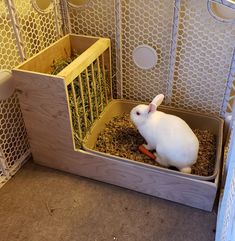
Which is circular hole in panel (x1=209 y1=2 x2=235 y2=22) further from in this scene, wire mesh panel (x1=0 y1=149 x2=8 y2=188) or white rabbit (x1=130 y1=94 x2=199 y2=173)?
wire mesh panel (x1=0 y1=149 x2=8 y2=188)

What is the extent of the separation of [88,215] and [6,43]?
0.74 meters

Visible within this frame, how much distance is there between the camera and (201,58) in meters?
1.34

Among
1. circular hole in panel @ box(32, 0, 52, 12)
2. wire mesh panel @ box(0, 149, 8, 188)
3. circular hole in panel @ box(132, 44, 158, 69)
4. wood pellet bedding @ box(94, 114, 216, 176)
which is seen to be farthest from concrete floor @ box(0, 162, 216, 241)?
circular hole in panel @ box(32, 0, 52, 12)

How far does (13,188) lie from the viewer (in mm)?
1309

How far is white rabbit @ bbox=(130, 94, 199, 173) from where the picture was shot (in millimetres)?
1176

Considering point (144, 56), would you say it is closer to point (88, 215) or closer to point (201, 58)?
point (201, 58)

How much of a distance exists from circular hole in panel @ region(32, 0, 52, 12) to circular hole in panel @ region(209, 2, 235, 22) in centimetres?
70

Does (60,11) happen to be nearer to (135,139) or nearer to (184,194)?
(135,139)

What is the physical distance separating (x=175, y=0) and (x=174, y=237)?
0.91 meters

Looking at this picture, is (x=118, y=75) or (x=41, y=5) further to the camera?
(x=118, y=75)

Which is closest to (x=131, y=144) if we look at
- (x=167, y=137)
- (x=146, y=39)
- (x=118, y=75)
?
(x=167, y=137)

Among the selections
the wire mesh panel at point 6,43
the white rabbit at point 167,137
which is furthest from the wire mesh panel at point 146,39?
the wire mesh panel at point 6,43

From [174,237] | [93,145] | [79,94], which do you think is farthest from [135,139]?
[174,237]

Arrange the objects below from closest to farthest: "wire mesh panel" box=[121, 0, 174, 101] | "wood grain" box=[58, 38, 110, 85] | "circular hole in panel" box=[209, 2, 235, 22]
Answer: "wood grain" box=[58, 38, 110, 85], "circular hole in panel" box=[209, 2, 235, 22], "wire mesh panel" box=[121, 0, 174, 101]
